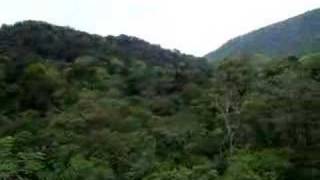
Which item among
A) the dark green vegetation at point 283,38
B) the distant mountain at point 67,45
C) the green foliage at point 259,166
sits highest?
the dark green vegetation at point 283,38

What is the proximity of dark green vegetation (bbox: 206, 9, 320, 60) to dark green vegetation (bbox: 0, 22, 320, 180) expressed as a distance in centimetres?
3464

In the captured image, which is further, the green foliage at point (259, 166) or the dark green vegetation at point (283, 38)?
the dark green vegetation at point (283, 38)

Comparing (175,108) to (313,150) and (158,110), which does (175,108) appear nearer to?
(158,110)

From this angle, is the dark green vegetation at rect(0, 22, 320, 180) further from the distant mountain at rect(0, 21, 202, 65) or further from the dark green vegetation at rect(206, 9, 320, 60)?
the dark green vegetation at rect(206, 9, 320, 60)

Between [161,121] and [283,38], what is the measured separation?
53910mm

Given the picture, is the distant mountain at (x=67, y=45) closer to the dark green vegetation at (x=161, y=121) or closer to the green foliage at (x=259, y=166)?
the dark green vegetation at (x=161, y=121)

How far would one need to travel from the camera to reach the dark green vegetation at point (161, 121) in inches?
711

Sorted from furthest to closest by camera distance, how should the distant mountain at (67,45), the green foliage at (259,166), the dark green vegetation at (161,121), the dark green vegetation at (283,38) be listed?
the dark green vegetation at (283,38), the distant mountain at (67,45), the dark green vegetation at (161,121), the green foliage at (259,166)

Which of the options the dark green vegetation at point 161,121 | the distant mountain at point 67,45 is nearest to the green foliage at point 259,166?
the dark green vegetation at point 161,121

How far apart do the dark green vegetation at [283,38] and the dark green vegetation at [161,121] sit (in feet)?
114

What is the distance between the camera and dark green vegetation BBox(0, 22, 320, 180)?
1805 cm

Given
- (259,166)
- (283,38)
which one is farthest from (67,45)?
(283,38)

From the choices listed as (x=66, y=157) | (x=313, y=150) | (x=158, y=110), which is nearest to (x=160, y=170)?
(x=66, y=157)

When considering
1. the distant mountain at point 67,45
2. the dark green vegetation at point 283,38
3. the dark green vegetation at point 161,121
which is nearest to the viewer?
the dark green vegetation at point 161,121
